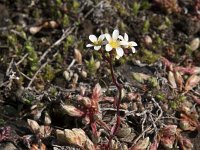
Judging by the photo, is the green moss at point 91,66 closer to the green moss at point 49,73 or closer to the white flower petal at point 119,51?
the green moss at point 49,73

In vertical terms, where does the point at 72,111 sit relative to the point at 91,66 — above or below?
below

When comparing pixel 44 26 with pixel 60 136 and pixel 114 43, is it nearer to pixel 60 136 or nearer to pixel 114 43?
pixel 60 136

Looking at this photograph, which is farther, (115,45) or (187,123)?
(187,123)

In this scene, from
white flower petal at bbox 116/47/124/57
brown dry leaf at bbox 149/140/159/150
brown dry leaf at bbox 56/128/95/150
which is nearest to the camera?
white flower petal at bbox 116/47/124/57

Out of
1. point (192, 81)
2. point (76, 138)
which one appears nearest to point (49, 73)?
point (76, 138)

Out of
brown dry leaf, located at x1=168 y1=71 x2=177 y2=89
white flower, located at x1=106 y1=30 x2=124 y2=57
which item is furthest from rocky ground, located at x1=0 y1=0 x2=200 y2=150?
white flower, located at x1=106 y1=30 x2=124 y2=57

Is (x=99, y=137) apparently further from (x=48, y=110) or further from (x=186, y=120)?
(x=186, y=120)

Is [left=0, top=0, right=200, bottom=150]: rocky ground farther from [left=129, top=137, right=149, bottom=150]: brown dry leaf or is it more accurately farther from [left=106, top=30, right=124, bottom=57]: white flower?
[left=106, top=30, right=124, bottom=57]: white flower
